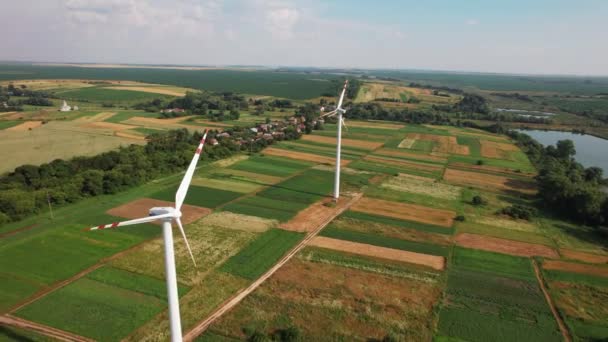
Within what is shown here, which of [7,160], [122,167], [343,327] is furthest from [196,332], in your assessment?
[7,160]

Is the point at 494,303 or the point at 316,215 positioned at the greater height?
the point at 316,215

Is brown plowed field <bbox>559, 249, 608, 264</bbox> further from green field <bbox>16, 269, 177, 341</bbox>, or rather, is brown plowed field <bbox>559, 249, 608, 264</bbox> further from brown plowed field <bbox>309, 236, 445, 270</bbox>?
green field <bbox>16, 269, 177, 341</bbox>

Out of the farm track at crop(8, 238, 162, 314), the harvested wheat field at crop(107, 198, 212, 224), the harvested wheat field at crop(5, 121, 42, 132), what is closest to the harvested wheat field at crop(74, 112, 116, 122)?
the harvested wheat field at crop(5, 121, 42, 132)

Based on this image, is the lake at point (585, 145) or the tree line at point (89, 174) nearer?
the tree line at point (89, 174)

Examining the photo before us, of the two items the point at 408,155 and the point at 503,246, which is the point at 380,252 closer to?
the point at 503,246

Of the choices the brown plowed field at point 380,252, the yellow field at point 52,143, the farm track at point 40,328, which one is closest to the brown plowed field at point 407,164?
the brown plowed field at point 380,252

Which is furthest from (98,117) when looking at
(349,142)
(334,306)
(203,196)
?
(334,306)

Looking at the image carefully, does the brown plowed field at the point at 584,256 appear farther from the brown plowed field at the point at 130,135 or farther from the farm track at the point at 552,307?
the brown plowed field at the point at 130,135

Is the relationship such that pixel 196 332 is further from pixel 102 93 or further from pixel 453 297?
pixel 102 93
